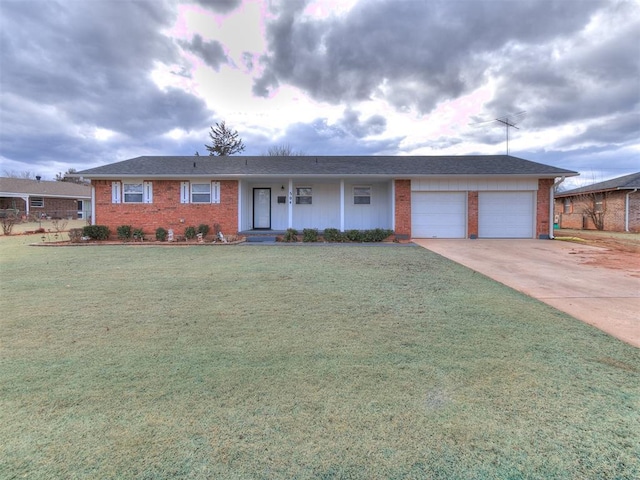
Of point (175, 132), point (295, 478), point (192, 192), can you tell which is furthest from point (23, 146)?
point (295, 478)

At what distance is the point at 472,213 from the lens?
14852 millimetres

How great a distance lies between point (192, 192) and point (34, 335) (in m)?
12.2

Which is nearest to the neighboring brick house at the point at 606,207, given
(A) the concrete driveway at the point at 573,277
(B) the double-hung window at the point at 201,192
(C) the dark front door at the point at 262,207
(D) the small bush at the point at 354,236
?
(A) the concrete driveway at the point at 573,277

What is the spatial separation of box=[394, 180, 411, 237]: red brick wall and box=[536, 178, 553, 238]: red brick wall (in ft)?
19.1

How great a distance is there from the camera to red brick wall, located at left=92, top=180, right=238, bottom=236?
48.7 feet

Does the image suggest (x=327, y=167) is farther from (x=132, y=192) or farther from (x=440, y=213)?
(x=132, y=192)

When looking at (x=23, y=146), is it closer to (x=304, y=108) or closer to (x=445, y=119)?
(x=304, y=108)

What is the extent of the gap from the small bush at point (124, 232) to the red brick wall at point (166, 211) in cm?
33

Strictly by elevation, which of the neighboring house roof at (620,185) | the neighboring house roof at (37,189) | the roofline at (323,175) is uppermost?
the neighboring house roof at (37,189)

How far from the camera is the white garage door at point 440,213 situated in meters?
15.1

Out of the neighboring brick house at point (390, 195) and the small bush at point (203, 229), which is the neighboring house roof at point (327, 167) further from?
the small bush at point (203, 229)

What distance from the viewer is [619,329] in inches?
148

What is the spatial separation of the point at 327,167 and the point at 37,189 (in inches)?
1315

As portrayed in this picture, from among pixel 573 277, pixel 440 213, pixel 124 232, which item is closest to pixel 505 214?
pixel 440 213
